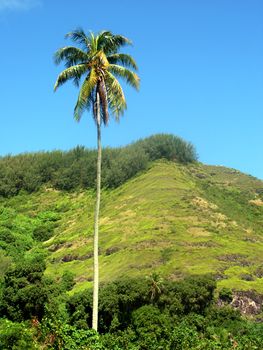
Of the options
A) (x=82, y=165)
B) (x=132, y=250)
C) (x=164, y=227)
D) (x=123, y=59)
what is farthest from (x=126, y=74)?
(x=82, y=165)

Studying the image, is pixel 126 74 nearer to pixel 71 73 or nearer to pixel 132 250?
pixel 71 73

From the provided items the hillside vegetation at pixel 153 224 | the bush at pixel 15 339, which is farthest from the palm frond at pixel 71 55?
the hillside vegetation at pixel 153 224

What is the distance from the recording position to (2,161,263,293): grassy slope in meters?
81.2

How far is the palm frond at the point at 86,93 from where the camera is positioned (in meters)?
28.8

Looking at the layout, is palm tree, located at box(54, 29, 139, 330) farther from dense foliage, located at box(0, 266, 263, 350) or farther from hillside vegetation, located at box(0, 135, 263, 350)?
dense foliage, located at box(0, 266, 263, 350)

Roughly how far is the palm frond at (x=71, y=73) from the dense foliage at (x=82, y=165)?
124m

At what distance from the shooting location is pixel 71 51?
29.6 m

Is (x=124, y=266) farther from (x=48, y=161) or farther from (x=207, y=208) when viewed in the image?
(x=48, y=161)

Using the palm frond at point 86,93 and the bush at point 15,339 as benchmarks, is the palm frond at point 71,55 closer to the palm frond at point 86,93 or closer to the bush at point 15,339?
the palm frond at point 86,93

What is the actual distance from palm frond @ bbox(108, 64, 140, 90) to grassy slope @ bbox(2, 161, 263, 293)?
159ft

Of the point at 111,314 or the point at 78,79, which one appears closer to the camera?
the point at 78,79

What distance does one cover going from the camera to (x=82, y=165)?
16875cm

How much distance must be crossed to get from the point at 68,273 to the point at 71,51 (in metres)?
63.3

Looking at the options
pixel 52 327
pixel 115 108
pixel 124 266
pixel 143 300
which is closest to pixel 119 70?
pixel 115 108
